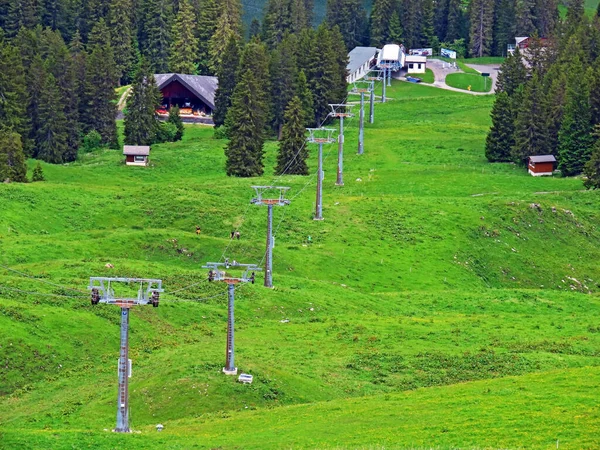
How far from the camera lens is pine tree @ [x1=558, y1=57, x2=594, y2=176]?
138 m

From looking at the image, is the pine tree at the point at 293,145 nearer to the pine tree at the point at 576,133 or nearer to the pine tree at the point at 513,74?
the pine tree at the point at 576,133

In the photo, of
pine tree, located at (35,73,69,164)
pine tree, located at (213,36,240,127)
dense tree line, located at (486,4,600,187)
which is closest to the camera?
dense tree line, located at (486,4,600,187)

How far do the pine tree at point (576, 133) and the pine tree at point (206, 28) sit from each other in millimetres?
61222

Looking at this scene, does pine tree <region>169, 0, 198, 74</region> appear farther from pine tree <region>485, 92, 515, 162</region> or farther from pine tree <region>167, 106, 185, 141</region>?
pine tree <region>485, 92, 515, 162</region>

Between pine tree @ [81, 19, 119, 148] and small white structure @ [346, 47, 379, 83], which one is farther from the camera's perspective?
small white structure @ [346, 47, 379, 83]

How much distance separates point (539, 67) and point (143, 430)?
11134 centimetres

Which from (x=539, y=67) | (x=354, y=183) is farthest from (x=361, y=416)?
(x=539, y=67)

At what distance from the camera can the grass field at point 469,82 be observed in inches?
7461

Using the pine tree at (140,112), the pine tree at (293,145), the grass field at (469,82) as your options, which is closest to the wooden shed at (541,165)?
the pine tree at (293,145)

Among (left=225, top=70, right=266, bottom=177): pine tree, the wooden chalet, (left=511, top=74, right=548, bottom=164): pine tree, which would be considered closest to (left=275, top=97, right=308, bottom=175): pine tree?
(left=225, top=70, right=266, bottom=177): pine tree

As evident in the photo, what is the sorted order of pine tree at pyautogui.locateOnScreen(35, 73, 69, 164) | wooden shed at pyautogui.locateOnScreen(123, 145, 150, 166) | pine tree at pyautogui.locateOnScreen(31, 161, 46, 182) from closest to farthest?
pine tree at pyautogui.locateOnScreen(31, 161, 46, 182) < wooden shed at pyautogui.locateOnScreen(123, 145, 150, 166) < pine tree at pyautogui.locateOnScreen(35, 73, 69, 164)

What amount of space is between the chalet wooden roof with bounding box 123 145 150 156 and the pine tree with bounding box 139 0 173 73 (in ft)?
157

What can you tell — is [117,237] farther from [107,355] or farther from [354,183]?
[354,183]

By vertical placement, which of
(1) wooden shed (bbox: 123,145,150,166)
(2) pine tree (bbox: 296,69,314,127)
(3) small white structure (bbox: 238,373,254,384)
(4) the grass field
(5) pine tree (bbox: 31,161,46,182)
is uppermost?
(2) pine tree (bbox: 296,69,314,127)
